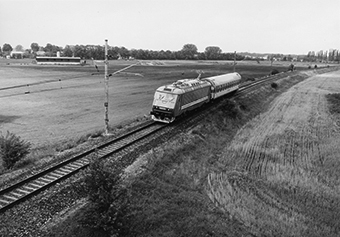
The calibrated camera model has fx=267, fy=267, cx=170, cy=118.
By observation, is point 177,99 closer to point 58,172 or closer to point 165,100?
point 165,100

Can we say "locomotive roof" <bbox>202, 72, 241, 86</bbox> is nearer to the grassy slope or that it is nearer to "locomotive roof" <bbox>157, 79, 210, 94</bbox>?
"locomotive roof" <bbox>157, 79, 210, 94</bbox>

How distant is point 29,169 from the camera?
16.3 m

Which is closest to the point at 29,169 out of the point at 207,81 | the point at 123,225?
the point at 123,225

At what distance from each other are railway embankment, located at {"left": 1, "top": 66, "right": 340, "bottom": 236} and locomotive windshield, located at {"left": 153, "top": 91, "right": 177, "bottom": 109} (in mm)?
2615

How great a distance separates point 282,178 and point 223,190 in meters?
4.91

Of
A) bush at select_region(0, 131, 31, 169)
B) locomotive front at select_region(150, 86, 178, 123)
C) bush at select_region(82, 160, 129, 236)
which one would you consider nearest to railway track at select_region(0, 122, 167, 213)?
bush at select_region(82, 160, 129, 236)

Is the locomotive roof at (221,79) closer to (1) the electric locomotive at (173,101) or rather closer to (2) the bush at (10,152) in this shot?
(1) the electric locomotive at (173,101)

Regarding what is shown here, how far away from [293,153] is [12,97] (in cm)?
5242

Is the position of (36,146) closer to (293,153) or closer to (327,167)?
(293,153)

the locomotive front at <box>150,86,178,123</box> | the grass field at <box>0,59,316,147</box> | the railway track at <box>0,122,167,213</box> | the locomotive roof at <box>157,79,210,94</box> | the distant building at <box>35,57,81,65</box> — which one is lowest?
the grass field at <box>0,59,316,147</box>

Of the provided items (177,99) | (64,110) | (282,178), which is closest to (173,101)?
(177,99)

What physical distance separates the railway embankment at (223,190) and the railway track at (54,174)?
29.6 inches

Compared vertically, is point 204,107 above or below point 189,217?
above

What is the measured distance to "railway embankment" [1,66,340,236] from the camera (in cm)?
1220
